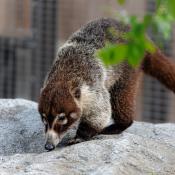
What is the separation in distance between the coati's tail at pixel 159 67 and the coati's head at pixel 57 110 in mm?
892

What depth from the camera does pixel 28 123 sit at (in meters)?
4.97

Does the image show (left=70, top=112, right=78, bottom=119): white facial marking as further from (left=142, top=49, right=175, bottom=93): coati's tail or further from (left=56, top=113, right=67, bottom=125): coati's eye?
(left=142, top=49, right=175, bottom=93): coati's tail

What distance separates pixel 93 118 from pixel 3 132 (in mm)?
659

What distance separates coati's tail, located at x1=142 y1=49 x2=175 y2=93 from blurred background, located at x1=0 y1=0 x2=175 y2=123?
11.3ft

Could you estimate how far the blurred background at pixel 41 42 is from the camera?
28.8 feet

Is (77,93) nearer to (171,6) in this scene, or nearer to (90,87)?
(90,87)

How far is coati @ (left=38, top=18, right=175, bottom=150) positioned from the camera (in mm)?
4316

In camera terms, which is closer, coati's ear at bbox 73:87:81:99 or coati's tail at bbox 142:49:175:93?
coati's ear at bbox 73:87:81:99

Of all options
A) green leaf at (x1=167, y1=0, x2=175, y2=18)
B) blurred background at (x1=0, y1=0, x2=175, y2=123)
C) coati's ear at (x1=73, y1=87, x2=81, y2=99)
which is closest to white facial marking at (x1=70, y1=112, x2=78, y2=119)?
coati's ear at (x1=73, y1=87, x2=81, y2=99)

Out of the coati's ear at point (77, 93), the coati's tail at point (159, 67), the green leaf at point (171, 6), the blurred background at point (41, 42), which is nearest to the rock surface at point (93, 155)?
the coati's ear at point (77, 93)

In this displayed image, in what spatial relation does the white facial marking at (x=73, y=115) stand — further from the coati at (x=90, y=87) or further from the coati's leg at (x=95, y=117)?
the coati's leg at (x=95, y=117)

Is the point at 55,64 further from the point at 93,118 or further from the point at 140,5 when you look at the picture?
the point at 140,5

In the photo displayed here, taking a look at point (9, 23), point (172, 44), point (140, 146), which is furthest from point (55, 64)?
point (9, 23)

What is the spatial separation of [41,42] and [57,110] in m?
5.02
